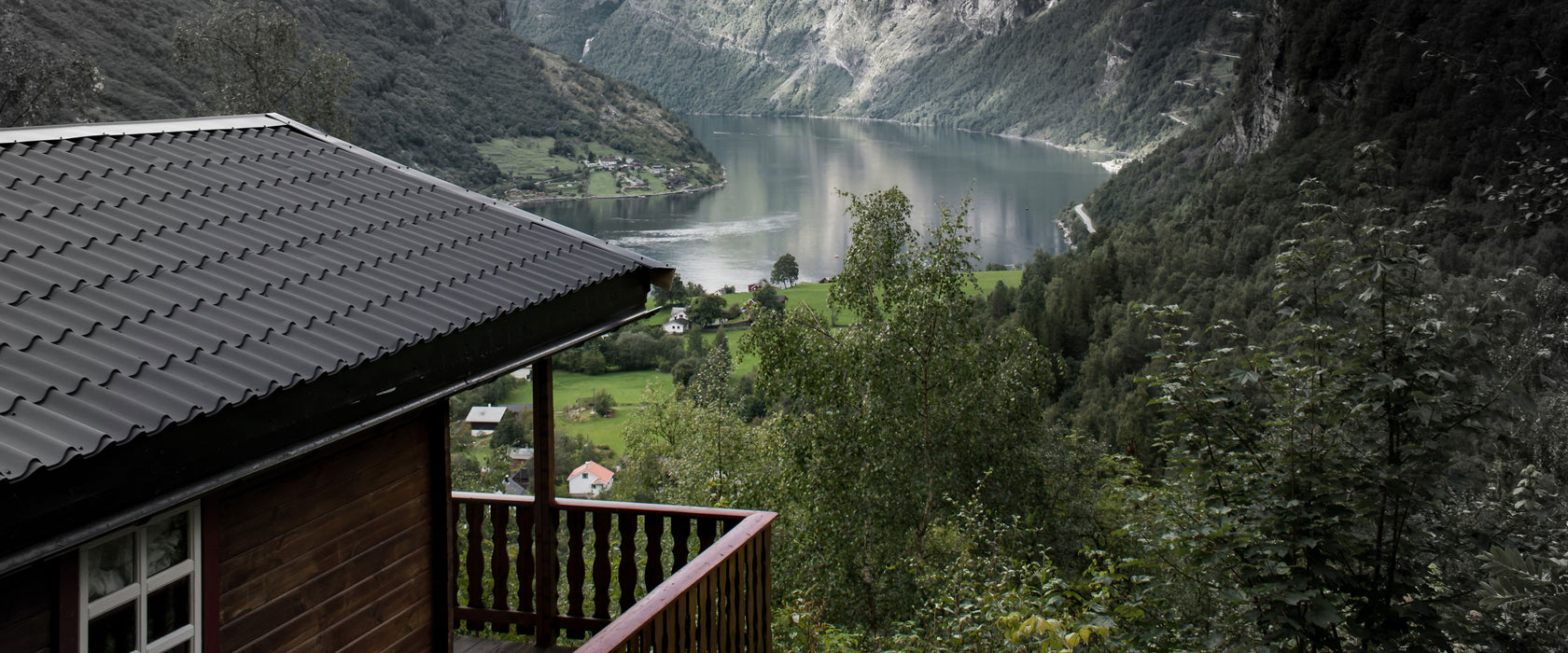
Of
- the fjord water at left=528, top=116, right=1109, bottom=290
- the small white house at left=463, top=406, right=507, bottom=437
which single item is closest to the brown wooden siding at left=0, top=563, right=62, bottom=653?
the fjord water at left=528, top=116, right=1109, bottom=290

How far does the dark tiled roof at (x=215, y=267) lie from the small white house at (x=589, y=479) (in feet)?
66.6

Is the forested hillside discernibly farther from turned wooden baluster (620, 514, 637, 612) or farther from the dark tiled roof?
turned wooden baluster (620, 514, 637, 612)

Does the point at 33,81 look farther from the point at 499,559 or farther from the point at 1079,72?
the point at 1079,72

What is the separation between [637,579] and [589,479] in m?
22.8

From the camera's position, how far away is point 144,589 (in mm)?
2314

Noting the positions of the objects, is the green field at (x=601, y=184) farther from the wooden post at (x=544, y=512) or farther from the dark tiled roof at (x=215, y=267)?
the wooden post at (x=544, y=512)

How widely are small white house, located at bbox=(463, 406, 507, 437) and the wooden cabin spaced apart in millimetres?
33678

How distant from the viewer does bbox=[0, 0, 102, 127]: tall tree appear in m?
17.2

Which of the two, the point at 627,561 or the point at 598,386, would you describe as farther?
the point at 598,386

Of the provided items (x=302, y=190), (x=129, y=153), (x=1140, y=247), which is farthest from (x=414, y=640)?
(x=1140, y=247)

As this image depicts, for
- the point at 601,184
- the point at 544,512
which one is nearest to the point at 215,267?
the point at 544,512

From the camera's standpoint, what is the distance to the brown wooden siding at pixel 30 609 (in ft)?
6.72

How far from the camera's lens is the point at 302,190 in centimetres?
387

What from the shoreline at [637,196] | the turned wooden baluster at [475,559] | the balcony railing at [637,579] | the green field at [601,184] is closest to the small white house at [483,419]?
the shoreline at [637,196]
